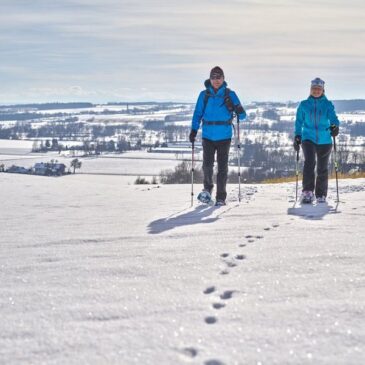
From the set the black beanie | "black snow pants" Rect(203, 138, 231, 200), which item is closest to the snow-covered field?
"black snow pants" Rect(203, 138, 231, 200)

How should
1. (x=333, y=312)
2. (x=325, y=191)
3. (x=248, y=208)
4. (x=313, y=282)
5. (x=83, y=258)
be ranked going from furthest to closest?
(x=325, y=191)
(x=248, y=208)
(x=83, y=258)
(x=313, y=282)
(x=333, y=312)

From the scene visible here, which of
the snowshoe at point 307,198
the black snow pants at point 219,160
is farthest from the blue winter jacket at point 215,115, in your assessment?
the snowshoe at point 307,198

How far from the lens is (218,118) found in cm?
853

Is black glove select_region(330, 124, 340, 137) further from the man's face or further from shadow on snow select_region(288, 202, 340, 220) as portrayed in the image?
the man's face

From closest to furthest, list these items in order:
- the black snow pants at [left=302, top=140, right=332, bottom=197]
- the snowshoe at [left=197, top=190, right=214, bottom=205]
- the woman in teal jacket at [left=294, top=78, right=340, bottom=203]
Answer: the snowshoe at [left=197, top=190, right=214, bottom=205], the woman in teal jacket at [left=294, top=78, right=340, bottom=203], the black snow pants at [left=302, top=140, right=332, bottom=197]

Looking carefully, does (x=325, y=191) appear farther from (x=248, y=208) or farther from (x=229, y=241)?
(x=229, y=241)

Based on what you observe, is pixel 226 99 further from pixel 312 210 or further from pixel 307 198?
pixel 312 210

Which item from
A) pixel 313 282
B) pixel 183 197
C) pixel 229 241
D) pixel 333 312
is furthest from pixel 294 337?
pixel 183 197

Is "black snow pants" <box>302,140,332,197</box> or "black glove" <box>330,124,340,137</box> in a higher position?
"black glove" <box>330,124,340,137</box>

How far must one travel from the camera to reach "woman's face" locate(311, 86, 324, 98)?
8461mm

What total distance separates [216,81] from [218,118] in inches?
24.1

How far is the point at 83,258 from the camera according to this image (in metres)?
4.67

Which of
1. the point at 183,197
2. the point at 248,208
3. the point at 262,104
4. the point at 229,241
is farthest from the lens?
the point at 262,104

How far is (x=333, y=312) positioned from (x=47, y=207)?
5.81 m
